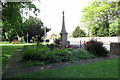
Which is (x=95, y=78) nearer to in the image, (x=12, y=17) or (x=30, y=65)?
(x=30, y=65)

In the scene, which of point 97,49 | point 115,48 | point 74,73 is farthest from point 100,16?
point 74,73

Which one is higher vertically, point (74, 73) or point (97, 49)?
point (97, 49)

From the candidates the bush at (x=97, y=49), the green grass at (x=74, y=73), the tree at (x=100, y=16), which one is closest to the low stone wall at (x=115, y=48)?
the bush at (x=97, y=49)

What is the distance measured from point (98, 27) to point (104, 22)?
1.43 m

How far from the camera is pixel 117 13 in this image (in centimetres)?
2236

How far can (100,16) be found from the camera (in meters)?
24.0

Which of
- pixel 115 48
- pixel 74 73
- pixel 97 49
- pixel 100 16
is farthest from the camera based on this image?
pixel 100 16

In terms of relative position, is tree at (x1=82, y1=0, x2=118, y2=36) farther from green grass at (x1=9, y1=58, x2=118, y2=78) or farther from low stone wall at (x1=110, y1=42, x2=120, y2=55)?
green grass at (x1=9, y1=58, x2=118, y2=78)

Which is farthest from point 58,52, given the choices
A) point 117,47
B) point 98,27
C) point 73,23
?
point 73,23

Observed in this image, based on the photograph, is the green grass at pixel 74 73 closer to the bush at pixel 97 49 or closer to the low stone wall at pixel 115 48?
the bush at pixel 97 49

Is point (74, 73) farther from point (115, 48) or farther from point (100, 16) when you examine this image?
point (100, 16)

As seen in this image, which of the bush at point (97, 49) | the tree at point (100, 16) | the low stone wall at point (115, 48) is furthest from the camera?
the tree at point (100, 16)

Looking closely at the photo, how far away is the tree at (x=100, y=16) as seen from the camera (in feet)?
72.7

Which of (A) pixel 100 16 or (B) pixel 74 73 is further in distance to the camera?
(A) pixel 100 16
